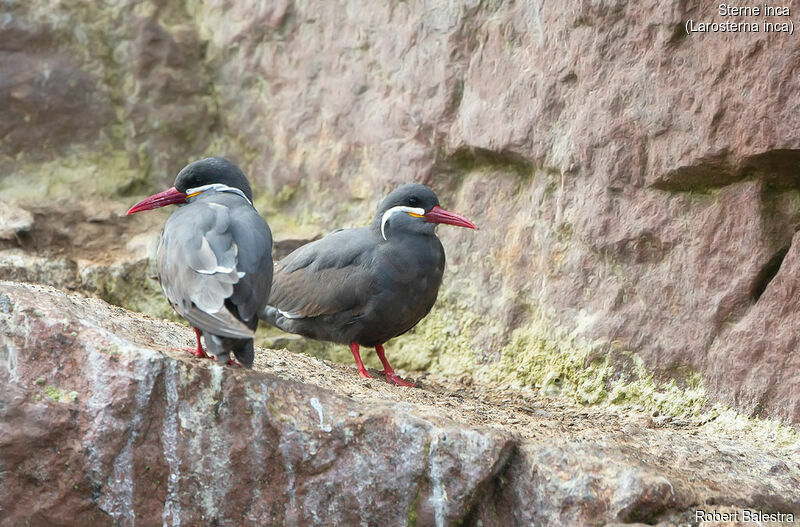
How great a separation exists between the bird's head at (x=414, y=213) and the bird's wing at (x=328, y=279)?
0.21 m

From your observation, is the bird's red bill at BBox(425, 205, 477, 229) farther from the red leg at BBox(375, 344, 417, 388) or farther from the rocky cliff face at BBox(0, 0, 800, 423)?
the red leg at BBox(375, 344, 417, 388)

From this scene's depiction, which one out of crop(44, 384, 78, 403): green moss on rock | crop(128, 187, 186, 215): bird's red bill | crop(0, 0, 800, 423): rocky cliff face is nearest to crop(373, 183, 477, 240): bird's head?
crop(0, 0, 800, 423): rocky cliff face

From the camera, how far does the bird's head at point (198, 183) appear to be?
18.1ft

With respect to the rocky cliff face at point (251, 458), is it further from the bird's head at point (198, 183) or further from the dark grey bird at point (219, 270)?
the bird's head at point (198, 183)

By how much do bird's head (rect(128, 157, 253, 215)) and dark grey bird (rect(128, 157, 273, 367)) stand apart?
0.14m

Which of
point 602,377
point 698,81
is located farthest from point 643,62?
point 602,377

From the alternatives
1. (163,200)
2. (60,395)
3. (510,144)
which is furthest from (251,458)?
(510,144)

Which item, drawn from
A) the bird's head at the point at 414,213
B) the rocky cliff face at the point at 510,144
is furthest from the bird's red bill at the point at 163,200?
the rocky cliff face at the point at 510,144

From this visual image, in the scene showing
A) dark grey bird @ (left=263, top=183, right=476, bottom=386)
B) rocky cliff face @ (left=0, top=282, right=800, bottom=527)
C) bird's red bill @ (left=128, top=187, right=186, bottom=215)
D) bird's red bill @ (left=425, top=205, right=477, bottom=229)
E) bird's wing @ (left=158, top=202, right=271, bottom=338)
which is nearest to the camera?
rocky cliff face @ (left=0, top=282, right=800, bottom=527)

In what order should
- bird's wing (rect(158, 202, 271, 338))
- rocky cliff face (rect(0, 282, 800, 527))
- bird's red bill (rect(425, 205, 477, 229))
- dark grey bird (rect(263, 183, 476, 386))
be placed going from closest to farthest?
rocky cliff face (rect(0, 282, 800, 527))
bird's wing (rect(158, 202, 271, 338))
dark grey bird (rect(263, 183, 476, 386))
bird's red bill (rect(425, 205, 477, 229))

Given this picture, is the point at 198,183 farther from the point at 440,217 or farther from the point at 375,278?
the point at 440,217

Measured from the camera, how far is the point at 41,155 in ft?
26.5

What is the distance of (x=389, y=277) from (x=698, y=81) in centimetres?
207

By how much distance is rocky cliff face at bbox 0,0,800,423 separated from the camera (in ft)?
18.1
